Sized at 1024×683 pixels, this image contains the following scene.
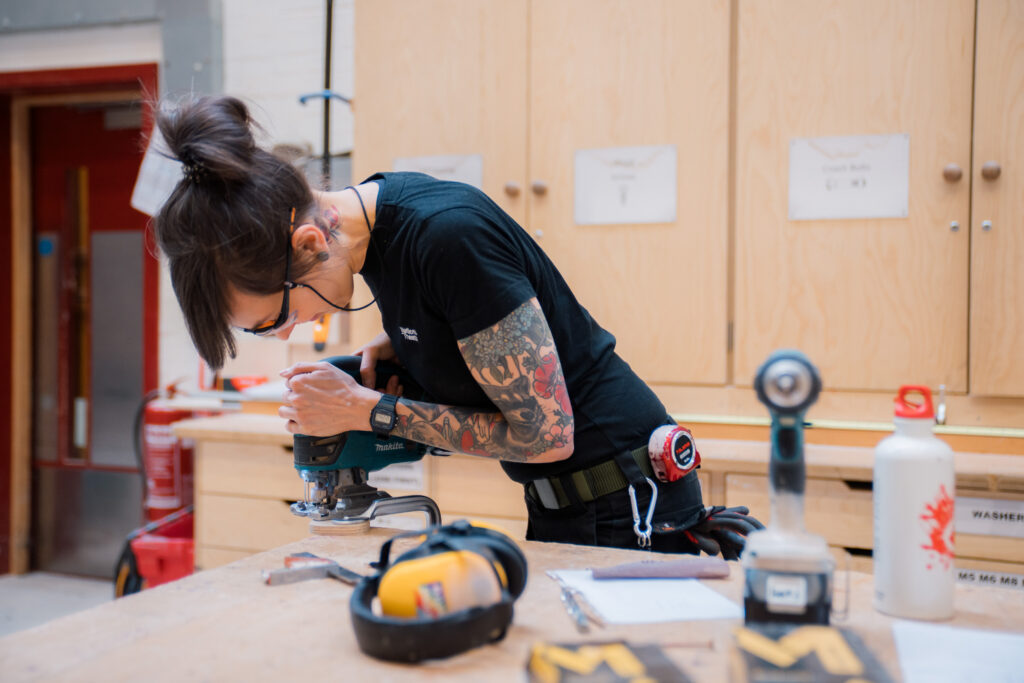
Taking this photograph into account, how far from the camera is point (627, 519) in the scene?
1.19 meters

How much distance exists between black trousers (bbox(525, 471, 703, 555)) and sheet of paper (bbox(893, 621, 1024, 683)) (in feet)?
1.44

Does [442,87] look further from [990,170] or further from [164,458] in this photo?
A: [164,458]

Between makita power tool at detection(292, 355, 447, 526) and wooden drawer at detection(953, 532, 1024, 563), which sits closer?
makita power tool at detection(292, 355, 447, 526)

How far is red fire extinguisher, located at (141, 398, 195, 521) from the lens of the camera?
9.15 ft

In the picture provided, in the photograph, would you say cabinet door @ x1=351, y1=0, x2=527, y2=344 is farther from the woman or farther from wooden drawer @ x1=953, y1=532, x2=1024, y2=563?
wooden drawer @ x1=953, y1=532, x2=1024, y2=563

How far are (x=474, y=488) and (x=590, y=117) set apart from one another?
3.56 feet

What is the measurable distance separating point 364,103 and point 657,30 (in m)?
0.89

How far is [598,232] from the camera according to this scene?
2.16 meters

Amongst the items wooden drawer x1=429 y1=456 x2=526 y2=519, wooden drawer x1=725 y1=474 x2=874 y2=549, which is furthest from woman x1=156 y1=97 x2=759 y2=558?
wooden drawer x1=429 y1=456 x2=526 y2=519

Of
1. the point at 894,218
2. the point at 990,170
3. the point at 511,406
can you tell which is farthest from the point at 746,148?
the point at 511,406

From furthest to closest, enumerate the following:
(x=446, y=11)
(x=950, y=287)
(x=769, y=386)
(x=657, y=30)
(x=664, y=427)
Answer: (x=446, y=11) < (x=657, y=30) < (x=950, y=287) < (x=664, y=427) < (x=769, y=386)

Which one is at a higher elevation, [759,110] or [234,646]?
[759,110]

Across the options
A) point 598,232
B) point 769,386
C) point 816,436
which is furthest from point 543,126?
point 769,386

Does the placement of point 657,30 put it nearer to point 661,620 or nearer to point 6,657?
point 661,620
